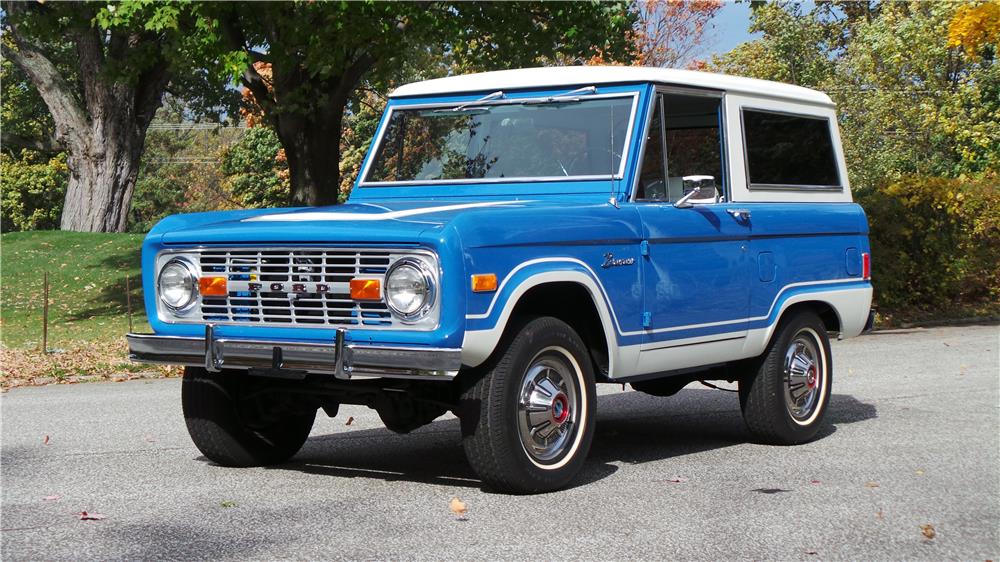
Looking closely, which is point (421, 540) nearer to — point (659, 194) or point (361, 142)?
point (659, 194)

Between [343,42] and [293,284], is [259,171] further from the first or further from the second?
[293,284]

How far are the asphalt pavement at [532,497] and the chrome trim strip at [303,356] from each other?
70 centimetres

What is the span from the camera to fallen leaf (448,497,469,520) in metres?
6.39

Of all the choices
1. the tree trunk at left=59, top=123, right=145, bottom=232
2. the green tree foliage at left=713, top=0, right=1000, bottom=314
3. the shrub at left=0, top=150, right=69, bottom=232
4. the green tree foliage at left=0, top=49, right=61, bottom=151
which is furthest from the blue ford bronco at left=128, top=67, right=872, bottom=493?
the shrub at left=0, top=150, right=69, bottom=232

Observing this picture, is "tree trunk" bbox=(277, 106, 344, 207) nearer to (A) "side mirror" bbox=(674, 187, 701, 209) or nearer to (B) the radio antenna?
(B) the radio antenna

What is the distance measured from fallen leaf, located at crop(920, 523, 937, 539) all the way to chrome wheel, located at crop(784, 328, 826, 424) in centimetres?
251

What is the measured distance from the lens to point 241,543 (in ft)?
19.1

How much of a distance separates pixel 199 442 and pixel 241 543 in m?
2.01

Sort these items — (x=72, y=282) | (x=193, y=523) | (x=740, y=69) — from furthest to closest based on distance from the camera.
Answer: (x=740, y=69), (x=72, y=282), (x=193, y=523)

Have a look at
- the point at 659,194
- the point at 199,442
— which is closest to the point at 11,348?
the point at 199,442

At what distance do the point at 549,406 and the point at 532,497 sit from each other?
0.47 meters

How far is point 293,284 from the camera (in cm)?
674

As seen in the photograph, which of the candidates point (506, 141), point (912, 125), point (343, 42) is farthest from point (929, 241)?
point (912, 125)

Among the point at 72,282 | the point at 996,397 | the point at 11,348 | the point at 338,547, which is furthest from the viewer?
the point at 72,282
